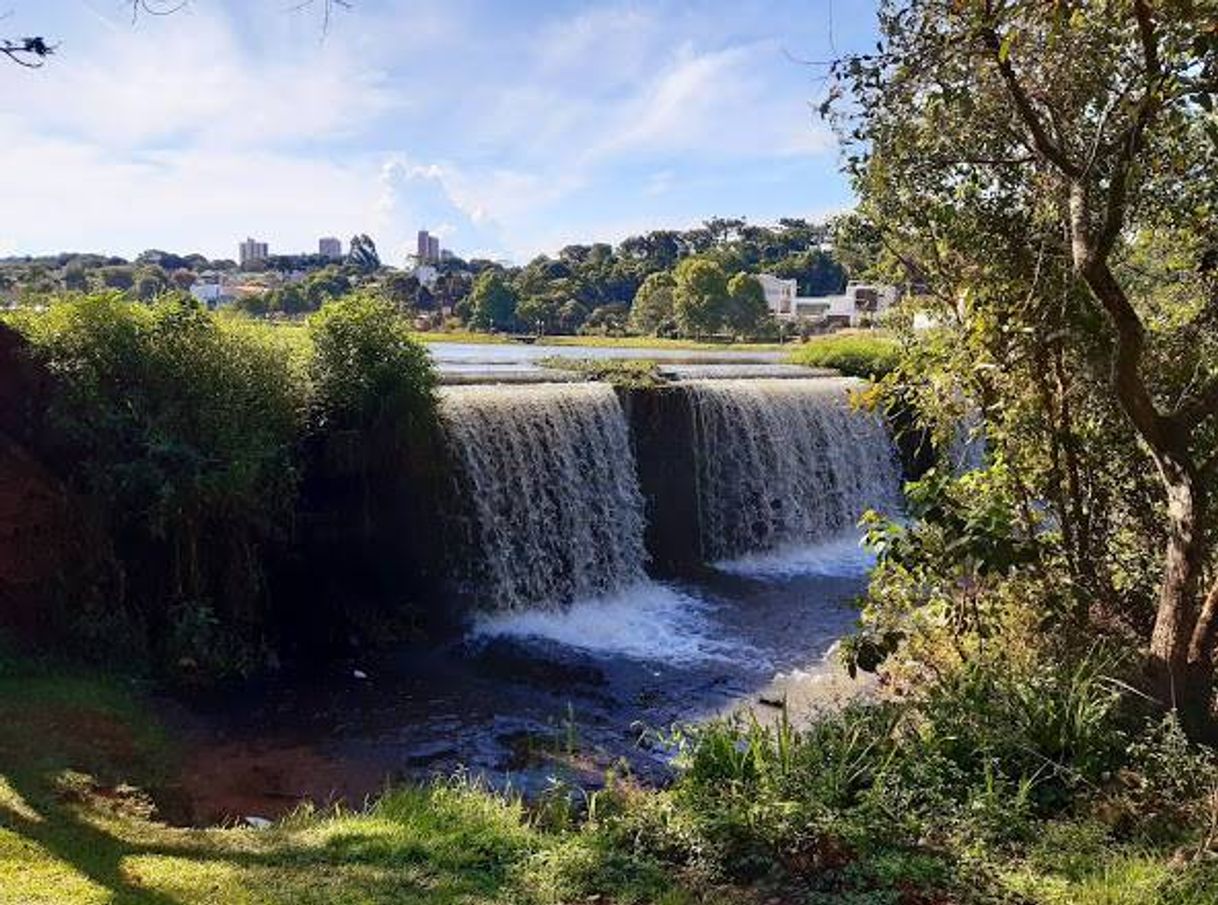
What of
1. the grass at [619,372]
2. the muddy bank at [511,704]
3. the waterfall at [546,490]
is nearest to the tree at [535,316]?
the grass at [619,372]

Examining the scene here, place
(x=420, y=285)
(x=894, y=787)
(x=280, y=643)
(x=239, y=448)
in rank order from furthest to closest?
(x=420, y=285), (x=280, y=643), (x=239, y=448), (x=894, y=787)

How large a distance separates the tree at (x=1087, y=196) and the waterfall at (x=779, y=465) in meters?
9.58

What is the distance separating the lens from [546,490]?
13.6m

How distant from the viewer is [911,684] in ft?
23.2

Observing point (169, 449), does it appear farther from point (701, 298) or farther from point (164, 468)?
point (701, 298)

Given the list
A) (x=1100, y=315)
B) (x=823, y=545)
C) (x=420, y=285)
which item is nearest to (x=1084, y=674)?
(x=1100, y=315)

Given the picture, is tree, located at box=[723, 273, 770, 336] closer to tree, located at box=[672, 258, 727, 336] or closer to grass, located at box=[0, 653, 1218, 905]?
tree, located at box=[672, 258, 727, 336]

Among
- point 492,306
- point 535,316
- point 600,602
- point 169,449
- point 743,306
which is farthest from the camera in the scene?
point 492,306

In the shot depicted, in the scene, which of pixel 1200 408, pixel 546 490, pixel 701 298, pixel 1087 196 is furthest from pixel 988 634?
pixel 701 298

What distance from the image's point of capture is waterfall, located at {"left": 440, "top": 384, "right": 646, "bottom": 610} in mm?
12805

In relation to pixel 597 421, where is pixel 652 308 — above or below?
above

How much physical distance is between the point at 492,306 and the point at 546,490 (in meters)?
44.7

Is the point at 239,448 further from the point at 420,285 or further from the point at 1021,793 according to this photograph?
the point at 420,285

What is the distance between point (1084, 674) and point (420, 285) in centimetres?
6411
